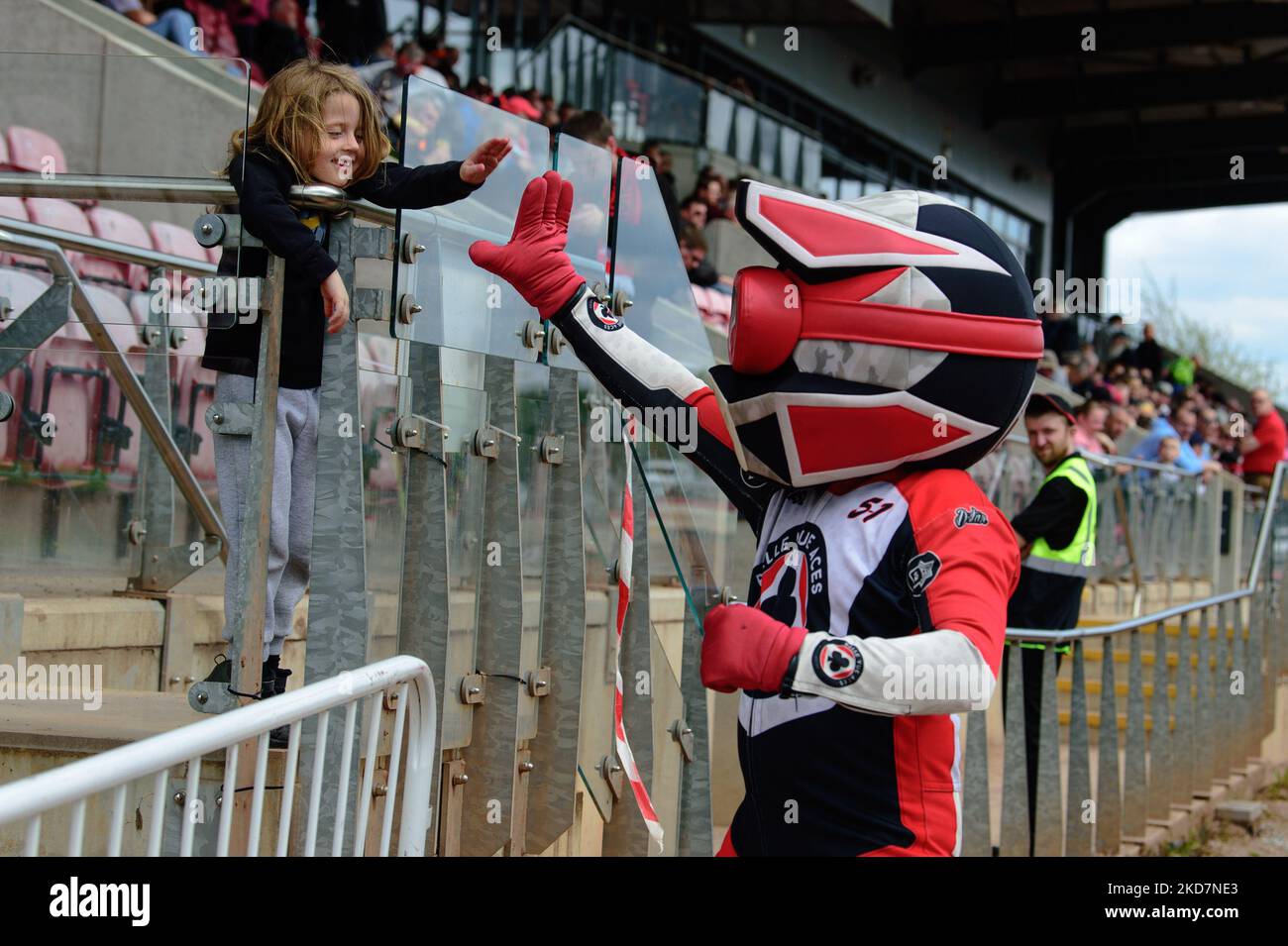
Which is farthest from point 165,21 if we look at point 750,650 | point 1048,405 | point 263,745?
point 750,650

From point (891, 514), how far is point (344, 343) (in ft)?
3.84

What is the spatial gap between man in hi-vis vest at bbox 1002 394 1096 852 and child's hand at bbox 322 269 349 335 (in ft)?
12.1

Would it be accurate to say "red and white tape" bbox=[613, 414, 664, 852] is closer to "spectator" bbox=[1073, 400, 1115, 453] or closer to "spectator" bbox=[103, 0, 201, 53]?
"spectator" bbox=[103, 0, 201, 53]

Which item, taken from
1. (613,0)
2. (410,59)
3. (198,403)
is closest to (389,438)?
(198,403)

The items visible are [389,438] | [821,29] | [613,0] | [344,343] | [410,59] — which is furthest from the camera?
[821,29]

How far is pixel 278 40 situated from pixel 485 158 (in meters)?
6.01

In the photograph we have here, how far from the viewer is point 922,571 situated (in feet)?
7.96

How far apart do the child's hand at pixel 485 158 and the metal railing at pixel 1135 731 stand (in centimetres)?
166

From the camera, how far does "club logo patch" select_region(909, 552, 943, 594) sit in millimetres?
2410

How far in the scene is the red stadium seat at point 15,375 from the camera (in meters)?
3.46

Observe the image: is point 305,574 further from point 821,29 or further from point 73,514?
point 821,29

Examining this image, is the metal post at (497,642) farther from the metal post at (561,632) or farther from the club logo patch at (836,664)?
the club logo patch at (836,664)

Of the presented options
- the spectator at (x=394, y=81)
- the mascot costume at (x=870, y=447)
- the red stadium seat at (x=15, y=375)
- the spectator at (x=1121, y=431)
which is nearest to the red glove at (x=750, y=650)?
the mascot costume at (x=870, y=447)
